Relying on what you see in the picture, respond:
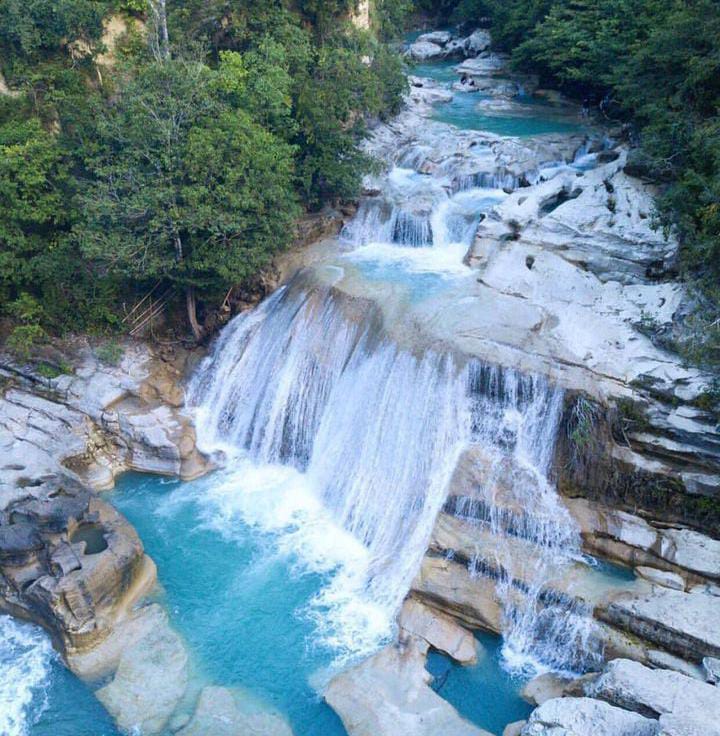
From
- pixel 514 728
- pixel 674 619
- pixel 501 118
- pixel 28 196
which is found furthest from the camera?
pixel 501 118

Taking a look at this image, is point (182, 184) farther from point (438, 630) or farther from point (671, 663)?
point (671, 663)

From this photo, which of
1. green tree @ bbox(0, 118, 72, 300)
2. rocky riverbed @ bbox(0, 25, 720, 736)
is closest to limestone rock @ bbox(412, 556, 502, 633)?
rocky riverbed @ bbox(0, 25, 720, 736)

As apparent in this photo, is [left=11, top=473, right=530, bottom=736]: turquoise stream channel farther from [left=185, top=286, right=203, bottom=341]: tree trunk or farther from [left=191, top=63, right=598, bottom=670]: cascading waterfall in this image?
[left=185, top=286, right=203, bottom=341]: tree trunk

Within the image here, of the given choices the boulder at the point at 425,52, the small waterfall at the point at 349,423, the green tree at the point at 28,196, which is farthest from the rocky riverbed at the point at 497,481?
A: the boulder at the point at 425,52

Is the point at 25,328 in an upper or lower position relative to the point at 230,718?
upper

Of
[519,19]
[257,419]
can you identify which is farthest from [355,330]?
[519,19]

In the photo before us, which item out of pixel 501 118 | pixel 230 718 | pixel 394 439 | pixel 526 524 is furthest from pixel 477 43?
pixel 230 718

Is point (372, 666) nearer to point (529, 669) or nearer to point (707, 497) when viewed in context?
point (529, 669)
